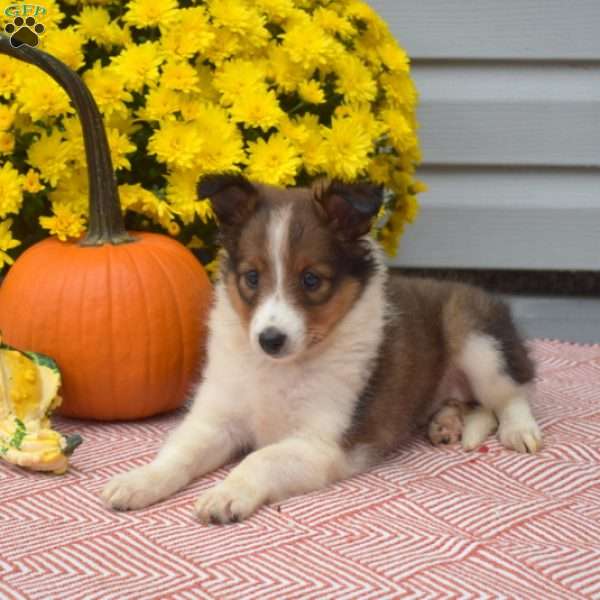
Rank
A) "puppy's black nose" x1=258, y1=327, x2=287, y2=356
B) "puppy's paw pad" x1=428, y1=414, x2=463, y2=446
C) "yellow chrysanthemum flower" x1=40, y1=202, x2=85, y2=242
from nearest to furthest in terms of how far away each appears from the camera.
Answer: "puppy's black nose" x1=258, y1=327, x2=287, y2=356
"puppy's paw pad" x1=428, y1=414, x2=463, y2=446
"yellow chrysanthemum flower" x1=40, y1=202, x2=85, y2=242

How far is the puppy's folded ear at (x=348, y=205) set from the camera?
3.42 meters

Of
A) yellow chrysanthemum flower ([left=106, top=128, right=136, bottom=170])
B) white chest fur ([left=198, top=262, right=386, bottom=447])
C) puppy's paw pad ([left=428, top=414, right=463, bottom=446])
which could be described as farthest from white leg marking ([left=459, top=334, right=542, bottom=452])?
yellow chrysanthemum flower ([left=106, top=128, right=136, bottom=170])

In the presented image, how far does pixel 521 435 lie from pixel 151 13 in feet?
7.35

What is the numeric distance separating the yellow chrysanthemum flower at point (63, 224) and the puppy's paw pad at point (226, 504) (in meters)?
1.39

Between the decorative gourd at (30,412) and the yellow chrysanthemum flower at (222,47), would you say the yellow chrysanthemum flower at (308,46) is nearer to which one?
the yellow chrysanthemum flower at (222,47)

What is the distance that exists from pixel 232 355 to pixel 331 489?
0.63 meters

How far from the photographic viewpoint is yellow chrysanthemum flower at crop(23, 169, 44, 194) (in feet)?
13.7

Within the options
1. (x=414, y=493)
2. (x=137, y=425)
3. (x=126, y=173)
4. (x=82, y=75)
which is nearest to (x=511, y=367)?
(x=414, y=493)

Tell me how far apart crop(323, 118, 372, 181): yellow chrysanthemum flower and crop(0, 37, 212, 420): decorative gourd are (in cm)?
85

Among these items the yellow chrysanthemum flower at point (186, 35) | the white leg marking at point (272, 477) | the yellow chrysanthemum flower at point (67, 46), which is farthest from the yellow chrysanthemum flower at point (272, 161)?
the white leg marking at point (272, 477)

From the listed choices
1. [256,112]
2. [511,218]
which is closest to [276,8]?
[256,112]

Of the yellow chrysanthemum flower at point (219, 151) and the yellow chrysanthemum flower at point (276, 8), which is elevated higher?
Result: the yellow chrysanthemum flower at point (276, 8)

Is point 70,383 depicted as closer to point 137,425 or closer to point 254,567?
point 137,425

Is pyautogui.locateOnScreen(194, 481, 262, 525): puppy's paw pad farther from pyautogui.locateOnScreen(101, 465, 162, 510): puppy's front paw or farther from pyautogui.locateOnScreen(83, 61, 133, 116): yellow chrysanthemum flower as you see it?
pyautogui.locateOnScreen(83, 61, 133, 116): yellow chrysanthemum flower
